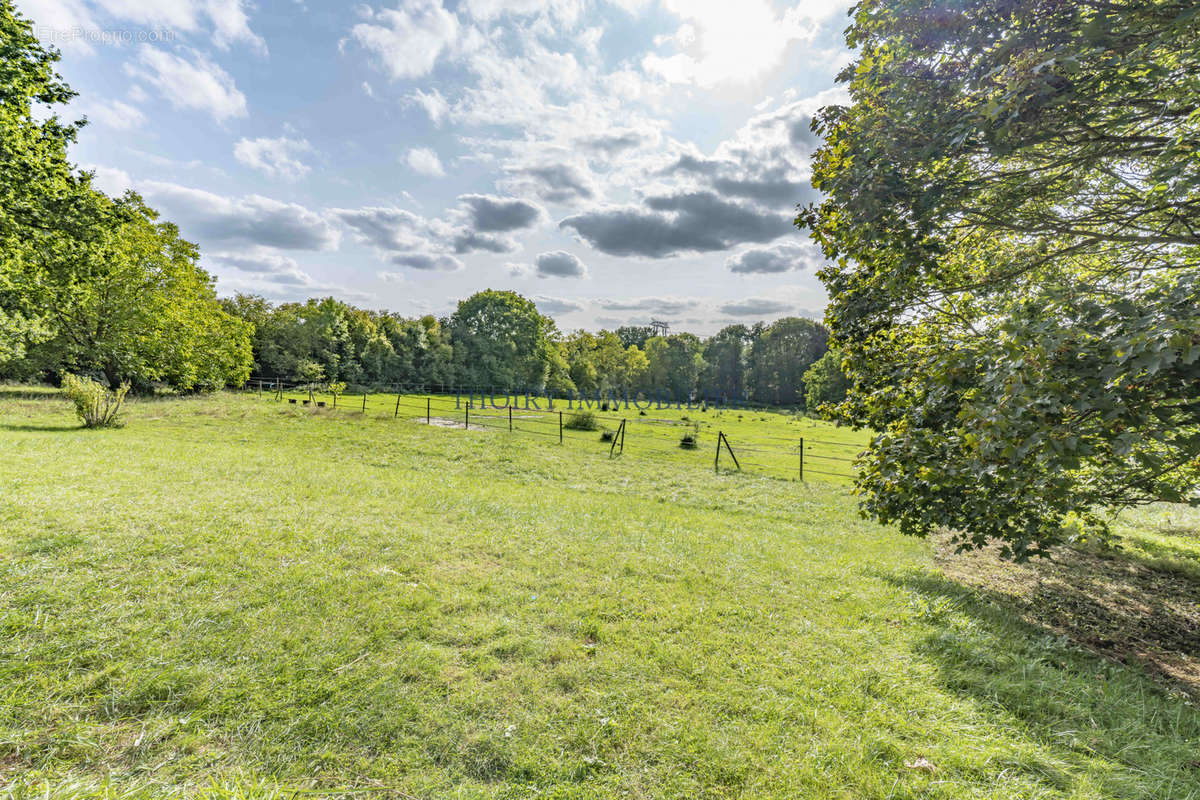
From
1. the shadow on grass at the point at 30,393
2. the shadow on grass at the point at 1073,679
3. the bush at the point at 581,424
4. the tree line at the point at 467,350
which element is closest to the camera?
the shadow on grass at the point at 1073,679

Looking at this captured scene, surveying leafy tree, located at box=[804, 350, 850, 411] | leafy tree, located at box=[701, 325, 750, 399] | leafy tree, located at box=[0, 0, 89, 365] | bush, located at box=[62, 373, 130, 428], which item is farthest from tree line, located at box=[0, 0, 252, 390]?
leafy tree, located at box=[701, 325, 750, 399]

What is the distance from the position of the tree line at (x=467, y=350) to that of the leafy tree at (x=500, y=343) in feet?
0.40

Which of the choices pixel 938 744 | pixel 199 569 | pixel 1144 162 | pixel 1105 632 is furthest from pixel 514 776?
pixel 1144 162

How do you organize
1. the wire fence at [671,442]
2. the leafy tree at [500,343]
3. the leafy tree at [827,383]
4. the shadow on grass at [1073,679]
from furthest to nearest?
the leafy tree at [500,343] < the leafy tree at [827,383] < the wire fence at [671,442] < the shadow on grass at [1073,679]

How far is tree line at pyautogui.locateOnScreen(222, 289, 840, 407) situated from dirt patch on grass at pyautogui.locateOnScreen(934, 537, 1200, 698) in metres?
41.7

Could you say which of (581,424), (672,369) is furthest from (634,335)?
(581,424)

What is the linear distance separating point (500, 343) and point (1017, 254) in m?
51.4

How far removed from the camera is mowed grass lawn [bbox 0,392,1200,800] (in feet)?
8.50

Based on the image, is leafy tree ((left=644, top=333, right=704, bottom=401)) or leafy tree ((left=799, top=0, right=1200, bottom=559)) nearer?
leafy tree ((left=799, top=0, right=1200, bottom=559))

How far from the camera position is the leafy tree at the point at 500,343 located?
5334 centimetres

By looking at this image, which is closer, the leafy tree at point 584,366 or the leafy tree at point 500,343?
the leafy tree at point 500,343

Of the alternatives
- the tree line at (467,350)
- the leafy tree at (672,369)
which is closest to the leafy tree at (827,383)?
the tree line at (467,350)

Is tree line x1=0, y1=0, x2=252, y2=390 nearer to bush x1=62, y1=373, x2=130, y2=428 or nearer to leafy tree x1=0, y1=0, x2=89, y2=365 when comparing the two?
leafy tree x1=0, y1=0, x2=89, y2=365

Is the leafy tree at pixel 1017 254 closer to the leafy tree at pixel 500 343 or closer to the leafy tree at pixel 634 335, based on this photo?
the leafy tree at pixel 500 343
